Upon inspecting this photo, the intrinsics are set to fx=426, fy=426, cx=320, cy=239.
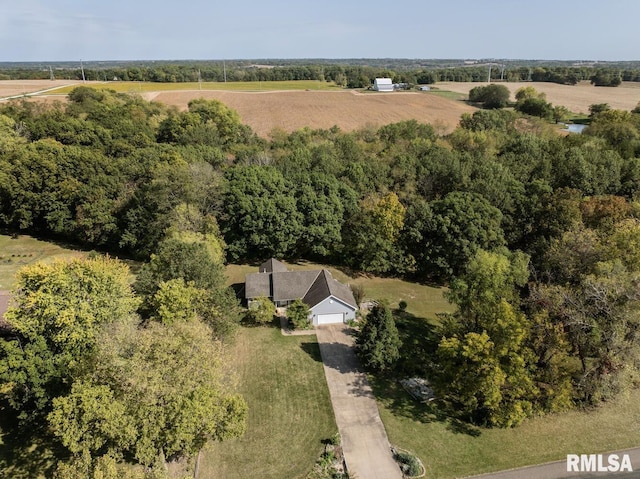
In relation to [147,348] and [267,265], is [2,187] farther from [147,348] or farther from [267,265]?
[147,348]

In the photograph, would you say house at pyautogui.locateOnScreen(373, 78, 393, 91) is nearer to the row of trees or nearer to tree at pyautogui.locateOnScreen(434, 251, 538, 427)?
tree at pyautogui.locateOnScreen(434, 251, 538, 427)

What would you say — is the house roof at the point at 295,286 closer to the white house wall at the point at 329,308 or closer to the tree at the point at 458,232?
the white house wall at the point at 329,308

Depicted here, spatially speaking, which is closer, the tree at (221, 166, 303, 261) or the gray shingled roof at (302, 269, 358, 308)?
the gray shingled roof at (302, 269, 358, 308)

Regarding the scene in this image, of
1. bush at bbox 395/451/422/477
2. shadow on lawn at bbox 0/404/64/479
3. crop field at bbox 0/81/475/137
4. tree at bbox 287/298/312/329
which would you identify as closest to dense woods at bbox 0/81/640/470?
shadow on lawn at bbox 0/404/64/479

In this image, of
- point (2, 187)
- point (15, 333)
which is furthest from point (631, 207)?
point (2, 187)

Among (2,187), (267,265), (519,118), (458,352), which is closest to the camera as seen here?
(458,352)

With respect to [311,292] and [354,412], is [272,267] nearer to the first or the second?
[311,292]
